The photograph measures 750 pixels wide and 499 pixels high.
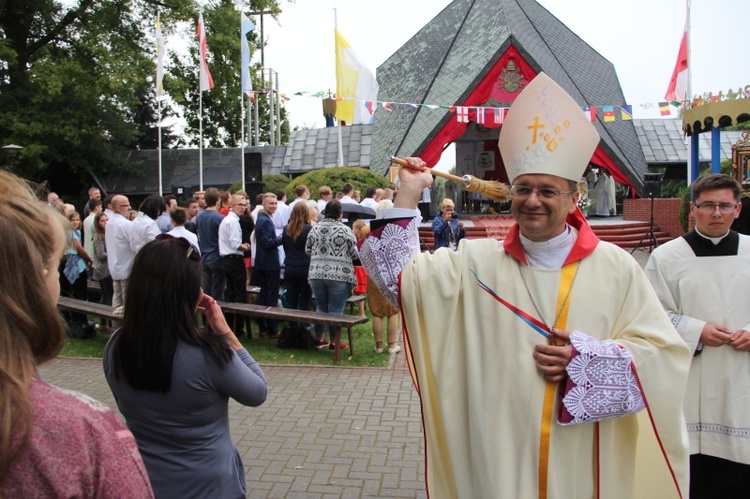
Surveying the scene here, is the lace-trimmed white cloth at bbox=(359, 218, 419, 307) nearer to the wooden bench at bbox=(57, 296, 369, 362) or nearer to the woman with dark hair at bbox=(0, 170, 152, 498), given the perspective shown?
the woman with dark hair at bbox=(0, 170, 152, 498)

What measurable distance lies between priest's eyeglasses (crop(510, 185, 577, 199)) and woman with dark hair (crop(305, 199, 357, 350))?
4926 millimetres

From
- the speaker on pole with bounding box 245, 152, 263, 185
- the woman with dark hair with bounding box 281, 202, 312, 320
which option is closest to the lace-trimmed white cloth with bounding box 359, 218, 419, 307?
the woman with dark hair with bounding box 281, 202, 312, 320

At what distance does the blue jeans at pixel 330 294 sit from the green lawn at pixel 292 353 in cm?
57

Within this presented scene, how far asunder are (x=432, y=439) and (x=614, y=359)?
72 centimetres

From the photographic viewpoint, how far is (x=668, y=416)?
221 centimetres

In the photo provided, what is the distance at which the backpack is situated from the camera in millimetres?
7984

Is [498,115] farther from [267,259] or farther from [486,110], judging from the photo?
[267,259]

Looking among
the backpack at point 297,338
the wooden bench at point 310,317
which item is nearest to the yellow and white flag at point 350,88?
the backpack at point 297,338

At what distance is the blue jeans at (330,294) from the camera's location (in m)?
7.50

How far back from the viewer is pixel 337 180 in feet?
50.9

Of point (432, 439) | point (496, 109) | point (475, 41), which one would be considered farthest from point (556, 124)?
point (475, 41)

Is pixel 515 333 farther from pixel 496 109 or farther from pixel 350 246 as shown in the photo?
pixel 496 109

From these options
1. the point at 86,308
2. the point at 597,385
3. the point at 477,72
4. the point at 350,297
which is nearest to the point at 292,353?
the point at 350,297

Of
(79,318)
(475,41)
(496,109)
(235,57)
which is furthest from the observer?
(235,57)
